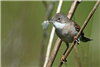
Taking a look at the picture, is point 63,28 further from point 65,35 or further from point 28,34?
point 28,34

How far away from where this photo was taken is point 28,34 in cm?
450

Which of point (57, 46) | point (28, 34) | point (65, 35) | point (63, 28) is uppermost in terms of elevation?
point (63, 28)

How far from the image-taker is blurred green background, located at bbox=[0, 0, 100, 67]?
3.22 m

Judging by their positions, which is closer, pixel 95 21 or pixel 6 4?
pixel 95 21

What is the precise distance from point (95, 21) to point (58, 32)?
3.22 ft

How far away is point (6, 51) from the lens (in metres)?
3.17

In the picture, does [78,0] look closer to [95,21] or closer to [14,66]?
[95,21]

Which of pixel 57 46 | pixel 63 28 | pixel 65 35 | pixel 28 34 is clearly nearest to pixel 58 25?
pixel 63 28

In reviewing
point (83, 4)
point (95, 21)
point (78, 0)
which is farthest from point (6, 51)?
point (83, 4)

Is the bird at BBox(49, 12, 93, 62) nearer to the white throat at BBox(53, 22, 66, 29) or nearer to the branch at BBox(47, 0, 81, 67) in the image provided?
the white throat at BBox(53, 22, 66, 29)

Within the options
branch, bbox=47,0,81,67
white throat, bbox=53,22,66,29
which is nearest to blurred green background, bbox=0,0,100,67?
branch, bbox=47,0,81,67

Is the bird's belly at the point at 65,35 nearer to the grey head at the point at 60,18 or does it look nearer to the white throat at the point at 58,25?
the white throat at the point at 58,25

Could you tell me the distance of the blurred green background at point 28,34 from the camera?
3219 millimetres

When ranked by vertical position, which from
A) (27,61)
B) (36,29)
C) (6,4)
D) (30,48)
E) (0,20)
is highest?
(6,4)
